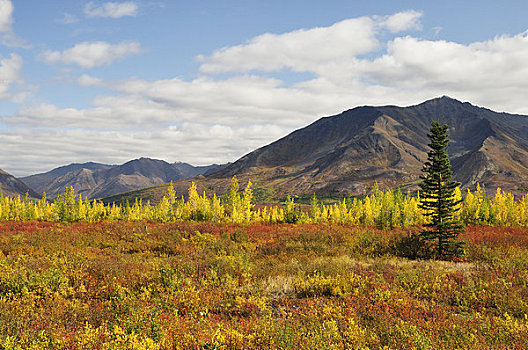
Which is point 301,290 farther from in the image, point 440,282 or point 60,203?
point 60,203

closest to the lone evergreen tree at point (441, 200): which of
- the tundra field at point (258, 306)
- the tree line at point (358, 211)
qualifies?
the tundra field at point (258, 306)

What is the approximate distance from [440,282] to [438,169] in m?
9.40

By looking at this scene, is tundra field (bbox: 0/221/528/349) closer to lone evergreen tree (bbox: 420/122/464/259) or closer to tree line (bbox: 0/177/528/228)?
lone evergreen tree (bbox: 420/122/464/259)

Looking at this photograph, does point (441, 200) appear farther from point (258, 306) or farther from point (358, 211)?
point (358, 211)

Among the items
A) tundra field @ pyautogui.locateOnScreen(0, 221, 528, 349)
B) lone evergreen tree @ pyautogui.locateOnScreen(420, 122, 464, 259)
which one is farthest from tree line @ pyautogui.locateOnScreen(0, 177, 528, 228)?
tundra field @ pyautogui.locateOnScreen(0, 221, 528, 349)

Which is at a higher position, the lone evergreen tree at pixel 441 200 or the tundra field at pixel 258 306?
the lone evergreen tree at pixel 441 200

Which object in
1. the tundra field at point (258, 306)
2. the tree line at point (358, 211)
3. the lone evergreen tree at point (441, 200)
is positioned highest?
the lone evergreen tree at point (441, 200)

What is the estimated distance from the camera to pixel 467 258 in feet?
51.4

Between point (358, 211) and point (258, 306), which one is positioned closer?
point (258, 306)

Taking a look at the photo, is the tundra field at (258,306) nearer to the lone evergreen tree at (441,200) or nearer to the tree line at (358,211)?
the lone evergreen tree at (441,200)

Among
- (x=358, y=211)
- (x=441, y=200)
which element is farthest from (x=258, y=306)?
(x=358, y=211)

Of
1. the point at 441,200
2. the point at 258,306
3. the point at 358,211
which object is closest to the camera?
the point at 258,306

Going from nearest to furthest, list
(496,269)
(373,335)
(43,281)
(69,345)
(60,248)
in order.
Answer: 1. (69,345)
2. (373,335)
3. (43,281)
4. (496,269)
5. (60,248)

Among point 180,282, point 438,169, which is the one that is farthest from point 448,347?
point 438,169
